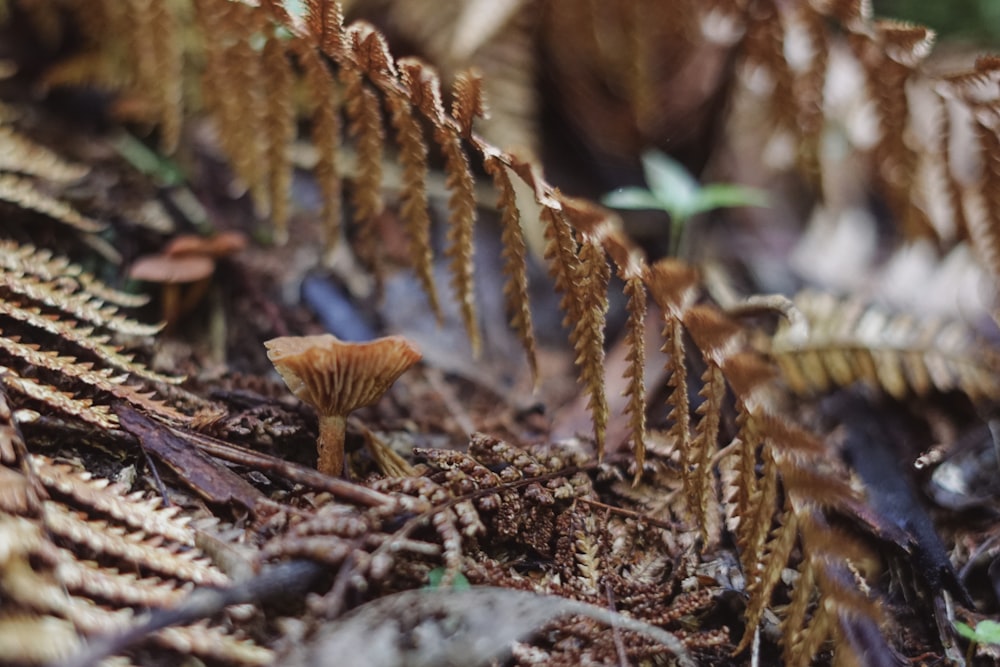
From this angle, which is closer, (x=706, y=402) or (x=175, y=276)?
(x=706, y=402)

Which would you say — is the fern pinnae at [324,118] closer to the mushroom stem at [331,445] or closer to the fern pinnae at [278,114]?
the fern pinnae at [278,114]

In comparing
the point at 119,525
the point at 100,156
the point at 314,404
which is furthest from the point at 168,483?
the point at 100,156

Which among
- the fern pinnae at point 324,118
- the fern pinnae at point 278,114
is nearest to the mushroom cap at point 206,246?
the fern pinnae at point 278,114

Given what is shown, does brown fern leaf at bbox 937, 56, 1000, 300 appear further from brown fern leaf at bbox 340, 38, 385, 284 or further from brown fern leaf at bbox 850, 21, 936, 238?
brown fern leaf at bbox 340, 38, 385, 284

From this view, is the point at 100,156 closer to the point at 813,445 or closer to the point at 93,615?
the point at 93,615

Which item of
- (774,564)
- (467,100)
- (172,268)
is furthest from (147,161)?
(774,564)

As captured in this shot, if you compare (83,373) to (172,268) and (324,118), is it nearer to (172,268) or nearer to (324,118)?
(172,268)
